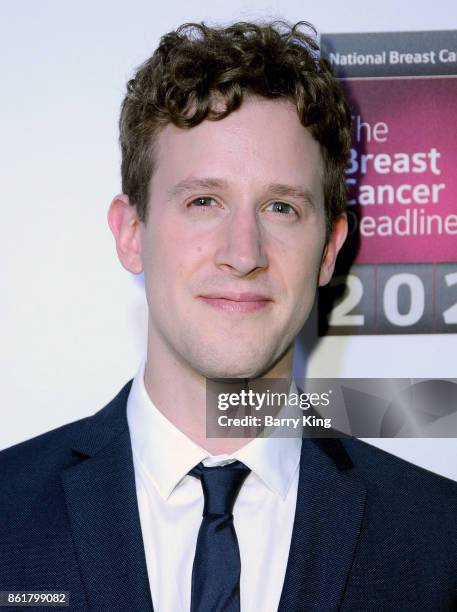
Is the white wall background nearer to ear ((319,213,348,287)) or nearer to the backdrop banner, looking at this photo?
the backdrop banner

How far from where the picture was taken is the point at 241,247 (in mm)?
1615

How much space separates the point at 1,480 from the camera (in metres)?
1.74

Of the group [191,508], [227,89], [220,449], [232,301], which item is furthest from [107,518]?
[227,89]

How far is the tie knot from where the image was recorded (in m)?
1.61

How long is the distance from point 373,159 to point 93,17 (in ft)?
2.69

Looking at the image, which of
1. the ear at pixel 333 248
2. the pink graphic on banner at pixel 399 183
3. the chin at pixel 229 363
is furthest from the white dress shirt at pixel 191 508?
the pink graphic on banner at pixel 399 183

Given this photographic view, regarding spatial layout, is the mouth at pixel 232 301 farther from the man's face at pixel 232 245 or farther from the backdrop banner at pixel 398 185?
the backdrop banner at pixel 398 185

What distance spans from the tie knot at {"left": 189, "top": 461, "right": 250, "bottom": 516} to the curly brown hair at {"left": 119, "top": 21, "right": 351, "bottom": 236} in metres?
0.57

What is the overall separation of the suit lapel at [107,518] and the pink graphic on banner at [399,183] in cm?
84

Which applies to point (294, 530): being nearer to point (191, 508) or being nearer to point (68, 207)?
point (191, 508)

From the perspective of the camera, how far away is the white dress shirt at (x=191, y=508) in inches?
62.7

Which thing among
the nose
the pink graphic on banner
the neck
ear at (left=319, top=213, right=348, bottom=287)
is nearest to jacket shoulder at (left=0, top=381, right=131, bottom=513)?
the neck

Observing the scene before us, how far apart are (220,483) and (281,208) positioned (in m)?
0.60

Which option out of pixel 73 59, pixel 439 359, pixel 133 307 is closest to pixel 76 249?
pixel 133 307
